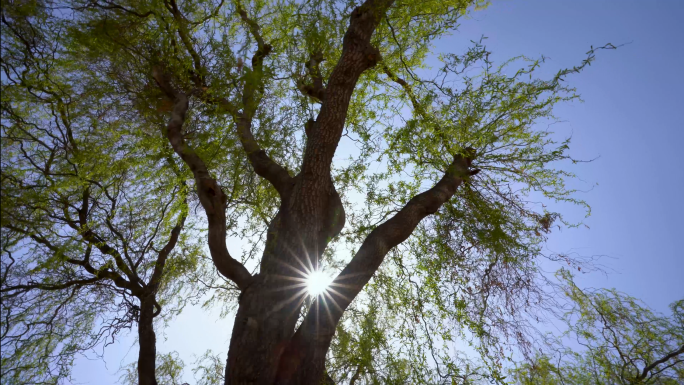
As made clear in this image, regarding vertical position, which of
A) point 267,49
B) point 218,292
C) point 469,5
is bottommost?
point 218,292

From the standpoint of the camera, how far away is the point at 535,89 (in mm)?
3689

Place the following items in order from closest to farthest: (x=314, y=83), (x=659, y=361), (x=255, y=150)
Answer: (x=255, y=150), (x=659, y=361), (x=314, y=83)

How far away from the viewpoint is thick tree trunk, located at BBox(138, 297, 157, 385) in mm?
3524

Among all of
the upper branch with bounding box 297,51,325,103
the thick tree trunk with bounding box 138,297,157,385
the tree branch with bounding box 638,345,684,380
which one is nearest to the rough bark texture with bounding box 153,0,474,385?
the upper branch with bounding box 297,51,325,103

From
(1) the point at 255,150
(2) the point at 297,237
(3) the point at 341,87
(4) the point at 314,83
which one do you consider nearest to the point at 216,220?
(2) the point at 297,237

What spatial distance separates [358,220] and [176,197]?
7.76ft

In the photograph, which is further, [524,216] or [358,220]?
[358,220]

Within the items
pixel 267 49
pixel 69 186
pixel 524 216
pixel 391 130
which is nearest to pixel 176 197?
pixel 69 186

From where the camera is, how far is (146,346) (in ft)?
12.1

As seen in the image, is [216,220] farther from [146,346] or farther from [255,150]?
[146,346]

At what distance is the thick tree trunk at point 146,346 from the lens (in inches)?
139

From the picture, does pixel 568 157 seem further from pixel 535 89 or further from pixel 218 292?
pixel 218 292

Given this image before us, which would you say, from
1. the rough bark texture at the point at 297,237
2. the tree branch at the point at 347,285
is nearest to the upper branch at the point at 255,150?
the rough bark texture at the point at 297,237

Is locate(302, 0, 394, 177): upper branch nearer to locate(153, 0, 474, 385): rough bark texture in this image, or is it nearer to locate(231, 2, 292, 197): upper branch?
locate(153, 0, 474, 385): rough bark texture
